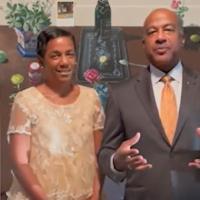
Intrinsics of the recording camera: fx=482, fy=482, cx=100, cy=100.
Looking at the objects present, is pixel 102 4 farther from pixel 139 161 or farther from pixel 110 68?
pixel 139 161

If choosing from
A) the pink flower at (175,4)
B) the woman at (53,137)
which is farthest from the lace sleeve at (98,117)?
the pink flower at (175,4)

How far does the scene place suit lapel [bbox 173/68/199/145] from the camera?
4.87 feet

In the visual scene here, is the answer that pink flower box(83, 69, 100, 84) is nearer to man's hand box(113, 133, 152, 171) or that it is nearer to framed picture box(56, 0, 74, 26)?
framed picture box(56, 0, 74, 26)

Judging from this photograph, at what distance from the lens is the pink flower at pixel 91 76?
2.02 metres

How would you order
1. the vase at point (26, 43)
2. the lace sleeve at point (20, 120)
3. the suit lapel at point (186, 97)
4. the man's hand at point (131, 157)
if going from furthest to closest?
the vase at point (26, 43)
the lace sleeve at point (20, 120)
the suit lapel at point (186, 97)
the man's hand at point (131, 157)

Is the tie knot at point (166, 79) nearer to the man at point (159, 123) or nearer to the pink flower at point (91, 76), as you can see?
the man at point (159, 123)

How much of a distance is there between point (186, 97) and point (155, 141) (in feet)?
0.57

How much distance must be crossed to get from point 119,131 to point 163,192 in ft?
0.78

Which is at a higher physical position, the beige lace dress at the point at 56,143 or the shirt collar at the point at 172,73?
the shirt collar at the point at 172,73

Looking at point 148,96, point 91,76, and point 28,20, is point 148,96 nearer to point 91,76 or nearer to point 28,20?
point 91,76

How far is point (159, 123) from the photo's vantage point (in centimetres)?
150

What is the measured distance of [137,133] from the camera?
1490 mm

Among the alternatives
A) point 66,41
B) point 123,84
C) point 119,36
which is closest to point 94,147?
point 123,84

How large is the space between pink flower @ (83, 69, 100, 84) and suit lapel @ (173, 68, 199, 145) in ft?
1.72
